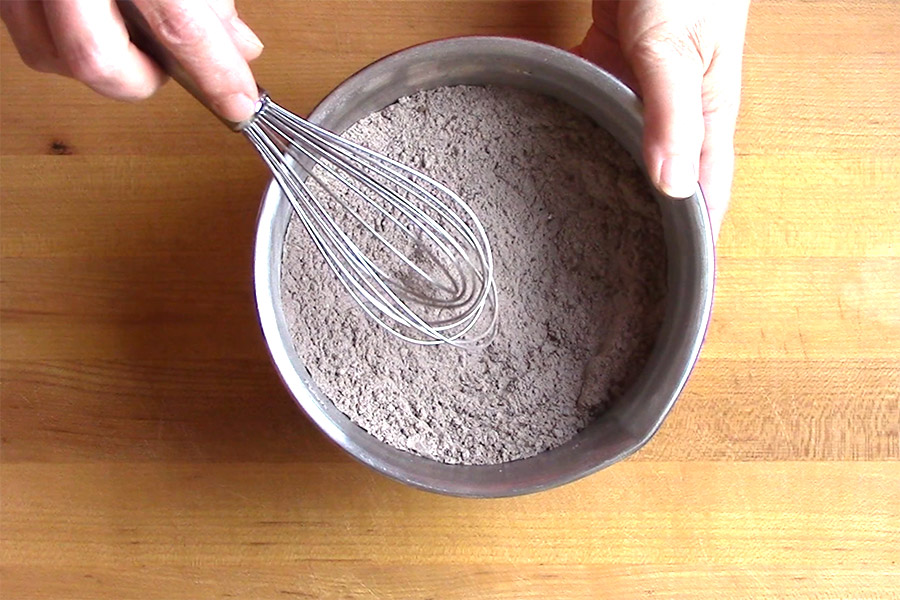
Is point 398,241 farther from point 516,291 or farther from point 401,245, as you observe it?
point 516,291

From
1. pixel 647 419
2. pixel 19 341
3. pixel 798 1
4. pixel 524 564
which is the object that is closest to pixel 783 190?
pixel 798 1

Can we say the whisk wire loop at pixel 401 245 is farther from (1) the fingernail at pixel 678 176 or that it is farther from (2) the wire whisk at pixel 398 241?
(1) the fingernail at pixel 678 176

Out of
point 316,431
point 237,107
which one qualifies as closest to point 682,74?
point 237,107

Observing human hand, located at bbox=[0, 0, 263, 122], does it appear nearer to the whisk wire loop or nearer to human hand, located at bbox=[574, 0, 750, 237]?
the whisk wire loop

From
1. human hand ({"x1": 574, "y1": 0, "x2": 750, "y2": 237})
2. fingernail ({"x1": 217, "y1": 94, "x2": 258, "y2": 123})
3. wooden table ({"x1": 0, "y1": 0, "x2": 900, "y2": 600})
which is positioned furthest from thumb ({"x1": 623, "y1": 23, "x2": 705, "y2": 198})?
fingernail ({"x1": 217, "y1": 94, "x2": 258, "y2": 123})

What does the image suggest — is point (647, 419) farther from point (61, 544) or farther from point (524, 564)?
point (61, 544)

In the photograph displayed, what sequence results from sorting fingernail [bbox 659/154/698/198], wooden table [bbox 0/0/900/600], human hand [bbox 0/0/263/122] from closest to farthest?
human hand [bbox 0/0/263/122] → fingernail [bbox 659/154/698/198] → wooden table [bbox 0/0/900/600]
